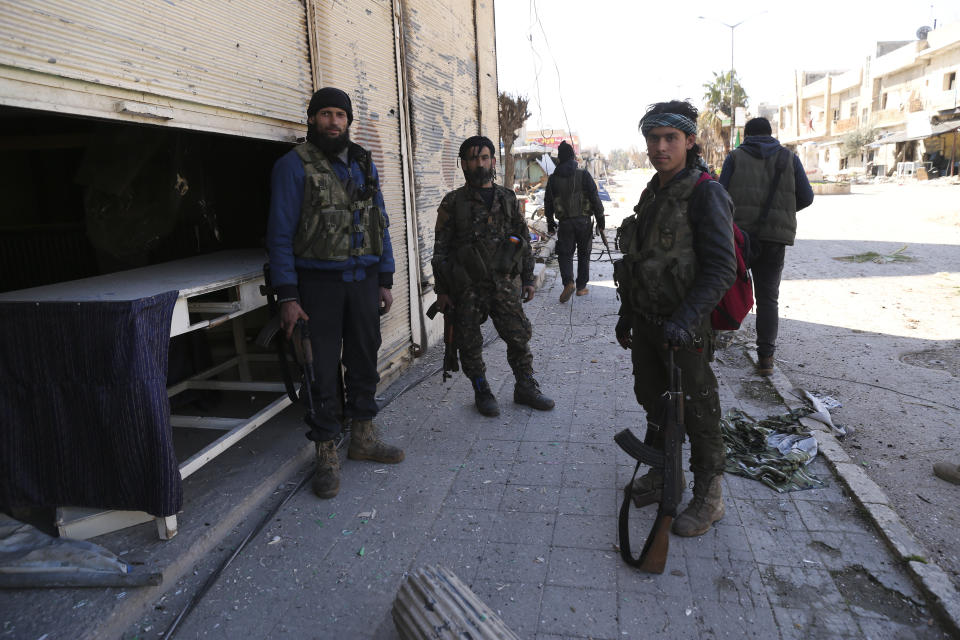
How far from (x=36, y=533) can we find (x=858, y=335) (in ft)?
23.4

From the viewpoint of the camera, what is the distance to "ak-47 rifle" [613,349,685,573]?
2.68m

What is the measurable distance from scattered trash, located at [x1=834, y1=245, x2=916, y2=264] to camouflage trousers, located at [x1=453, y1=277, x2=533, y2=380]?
9.32 m

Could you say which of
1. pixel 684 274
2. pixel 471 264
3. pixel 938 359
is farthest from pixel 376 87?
pixel 938 359

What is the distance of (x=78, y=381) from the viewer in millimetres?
2590

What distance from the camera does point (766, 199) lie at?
194 inches

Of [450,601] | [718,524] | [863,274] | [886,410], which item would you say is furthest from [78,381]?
[863,274]

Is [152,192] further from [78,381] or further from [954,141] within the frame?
[954,141]

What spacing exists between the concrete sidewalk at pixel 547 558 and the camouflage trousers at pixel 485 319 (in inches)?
23.8

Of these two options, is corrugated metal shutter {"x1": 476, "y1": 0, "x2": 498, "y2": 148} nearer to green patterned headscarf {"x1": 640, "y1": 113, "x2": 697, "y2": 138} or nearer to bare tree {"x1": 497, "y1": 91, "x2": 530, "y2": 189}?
green patterned headscarf {"x1": 640, "y1": 113, "x2": 697, "y2": 138}

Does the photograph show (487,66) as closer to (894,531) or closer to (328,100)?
(328,100)

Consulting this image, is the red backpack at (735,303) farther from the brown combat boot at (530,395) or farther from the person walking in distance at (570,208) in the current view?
the person walking in distance at (570,208)

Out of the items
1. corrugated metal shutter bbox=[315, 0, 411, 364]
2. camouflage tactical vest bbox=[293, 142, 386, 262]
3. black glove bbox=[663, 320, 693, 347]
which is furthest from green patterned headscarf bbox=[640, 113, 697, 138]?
corrugated metal shutter bbox=[315, 0, 411, 364]

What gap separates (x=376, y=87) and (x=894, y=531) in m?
4.39

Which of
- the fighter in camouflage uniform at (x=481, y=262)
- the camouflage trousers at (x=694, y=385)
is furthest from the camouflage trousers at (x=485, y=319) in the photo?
the camouflage trousers at (x=694, y=385)
